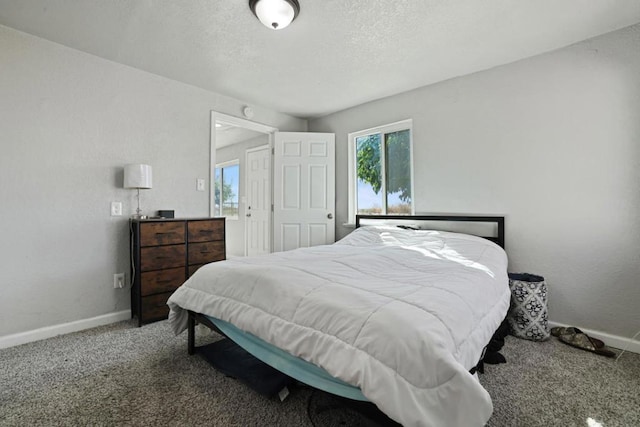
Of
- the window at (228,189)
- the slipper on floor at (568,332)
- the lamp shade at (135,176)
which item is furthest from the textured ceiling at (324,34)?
the window at (228,189)

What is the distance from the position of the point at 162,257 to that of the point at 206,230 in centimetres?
48

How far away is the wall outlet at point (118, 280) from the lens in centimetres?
262

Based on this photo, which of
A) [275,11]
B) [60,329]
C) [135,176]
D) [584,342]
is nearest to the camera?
[275,11]

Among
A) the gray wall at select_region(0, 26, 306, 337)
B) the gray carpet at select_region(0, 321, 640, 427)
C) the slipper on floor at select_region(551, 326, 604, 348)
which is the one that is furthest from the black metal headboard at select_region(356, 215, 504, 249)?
the gray wall at select_region(0, 26, 306, 337)

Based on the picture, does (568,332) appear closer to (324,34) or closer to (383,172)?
(383,172)

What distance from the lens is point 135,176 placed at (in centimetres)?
252

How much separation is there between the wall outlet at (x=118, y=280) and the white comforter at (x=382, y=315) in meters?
1.10

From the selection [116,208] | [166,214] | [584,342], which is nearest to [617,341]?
[584,342]

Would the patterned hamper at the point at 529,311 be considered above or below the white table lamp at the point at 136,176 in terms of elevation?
below

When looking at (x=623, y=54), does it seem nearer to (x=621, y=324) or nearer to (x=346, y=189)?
(x=621, y=324)

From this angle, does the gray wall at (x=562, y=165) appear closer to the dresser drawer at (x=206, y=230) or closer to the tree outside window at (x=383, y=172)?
the tree outside window at (x=383, y=172)

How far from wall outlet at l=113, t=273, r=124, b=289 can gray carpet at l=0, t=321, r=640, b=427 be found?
0.59m

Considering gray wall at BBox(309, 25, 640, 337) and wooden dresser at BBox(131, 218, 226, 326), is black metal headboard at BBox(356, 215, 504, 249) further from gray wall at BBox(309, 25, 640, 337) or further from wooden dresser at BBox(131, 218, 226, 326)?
wooden dresser at BBox(131, 218, 226, 326)

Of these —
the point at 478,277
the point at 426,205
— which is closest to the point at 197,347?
the point at 478,277
